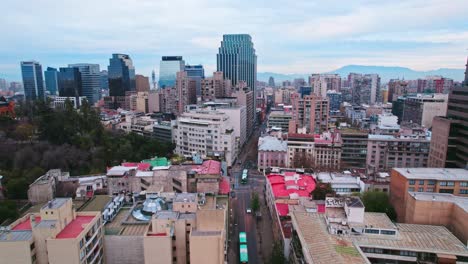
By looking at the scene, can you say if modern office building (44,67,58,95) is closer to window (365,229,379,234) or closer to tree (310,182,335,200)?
tree (310,182,335,200)

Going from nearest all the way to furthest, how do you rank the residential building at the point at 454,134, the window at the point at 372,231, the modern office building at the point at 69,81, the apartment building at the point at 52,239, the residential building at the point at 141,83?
the apartment building at the point at 52,239, the window at the point at 372,231, the residential building at the point at 454,134, the modern office building at the point at 69,81, the residential building at the point at 141,83

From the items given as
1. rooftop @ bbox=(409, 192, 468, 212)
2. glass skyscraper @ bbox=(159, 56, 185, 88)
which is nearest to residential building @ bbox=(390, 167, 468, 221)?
rooftop @ bbox=(409, 192, 468, 212)

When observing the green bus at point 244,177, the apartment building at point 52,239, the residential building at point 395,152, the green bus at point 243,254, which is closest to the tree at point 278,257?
the green bus at point 243,254

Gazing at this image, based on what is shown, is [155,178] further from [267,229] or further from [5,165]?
[5,165]

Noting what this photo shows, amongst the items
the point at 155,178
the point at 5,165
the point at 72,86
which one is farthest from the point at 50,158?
the point at 72,86

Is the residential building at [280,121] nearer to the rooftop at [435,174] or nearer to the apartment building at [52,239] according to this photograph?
the rooftop at [435,174]

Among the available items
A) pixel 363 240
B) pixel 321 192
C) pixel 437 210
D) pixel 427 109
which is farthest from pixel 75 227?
pixel 427 109
